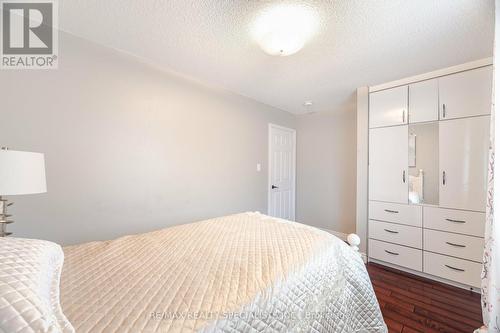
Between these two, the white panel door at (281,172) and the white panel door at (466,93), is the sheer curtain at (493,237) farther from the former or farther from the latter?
the white panel door at (281,172)

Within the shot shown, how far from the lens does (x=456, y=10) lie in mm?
1358


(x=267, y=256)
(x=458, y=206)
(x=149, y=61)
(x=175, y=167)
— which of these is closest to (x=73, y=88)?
(x=149, y=61)

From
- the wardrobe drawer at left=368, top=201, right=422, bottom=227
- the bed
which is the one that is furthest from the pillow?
the wardrobe drawer at left=368, top=201, right=422, bottom=227

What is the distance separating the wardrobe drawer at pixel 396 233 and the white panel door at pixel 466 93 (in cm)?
130

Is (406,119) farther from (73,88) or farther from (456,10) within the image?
(73,88)

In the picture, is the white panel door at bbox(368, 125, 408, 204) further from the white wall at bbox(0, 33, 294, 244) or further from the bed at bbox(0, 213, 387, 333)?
the white wall at bbox(0, 33, 294, 244)

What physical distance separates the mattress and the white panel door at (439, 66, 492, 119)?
1.95 metres

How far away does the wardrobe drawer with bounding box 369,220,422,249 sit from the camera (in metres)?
2.30

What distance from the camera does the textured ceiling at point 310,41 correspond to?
1367 mm

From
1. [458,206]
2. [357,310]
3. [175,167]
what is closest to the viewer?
[357,310]

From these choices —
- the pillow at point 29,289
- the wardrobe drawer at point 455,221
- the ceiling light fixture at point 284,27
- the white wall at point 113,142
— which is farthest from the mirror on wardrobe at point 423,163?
the pillow at point 29,289

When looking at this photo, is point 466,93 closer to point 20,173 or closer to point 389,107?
point 389,107

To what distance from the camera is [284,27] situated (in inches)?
57.5

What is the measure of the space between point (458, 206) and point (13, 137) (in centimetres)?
392
